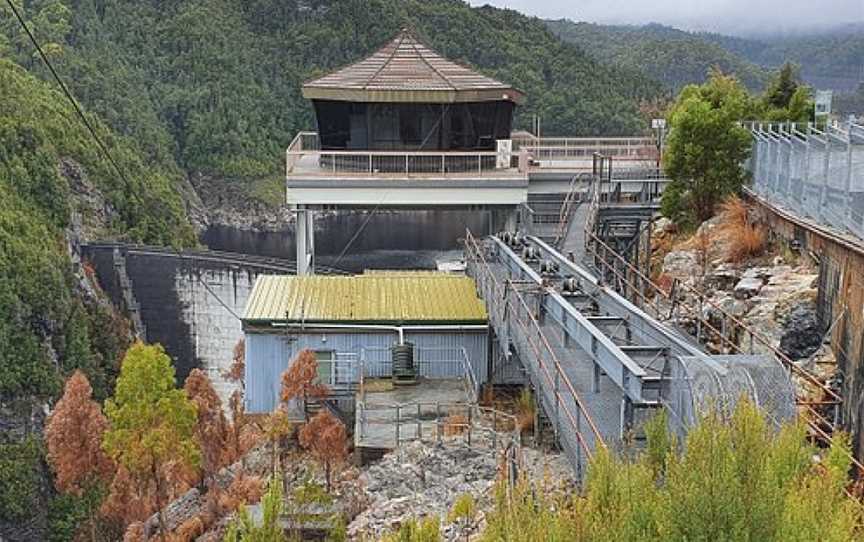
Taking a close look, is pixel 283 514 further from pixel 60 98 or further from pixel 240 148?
pixel 240 148

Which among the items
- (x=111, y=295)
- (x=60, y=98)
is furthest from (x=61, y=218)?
(x=60, y=98)

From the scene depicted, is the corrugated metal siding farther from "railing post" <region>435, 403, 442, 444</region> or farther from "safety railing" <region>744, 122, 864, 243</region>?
"safety railing" <region>744, 122, 864, 243</region>

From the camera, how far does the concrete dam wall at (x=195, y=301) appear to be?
3538cm

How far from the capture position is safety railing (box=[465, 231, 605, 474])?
9211 mm

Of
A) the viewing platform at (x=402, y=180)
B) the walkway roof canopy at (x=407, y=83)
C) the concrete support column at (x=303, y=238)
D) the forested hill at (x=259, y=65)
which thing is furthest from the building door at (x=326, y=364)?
the forested hill at (x=259, y=65)

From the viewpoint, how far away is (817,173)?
45.2 ft

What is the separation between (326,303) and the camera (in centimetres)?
1938

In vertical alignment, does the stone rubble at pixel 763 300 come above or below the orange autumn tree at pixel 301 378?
above

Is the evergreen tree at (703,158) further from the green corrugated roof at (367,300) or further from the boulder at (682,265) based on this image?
the green corrugated roof at (367,300)

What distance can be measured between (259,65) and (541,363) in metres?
118

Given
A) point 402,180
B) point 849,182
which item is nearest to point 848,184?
point 849,182

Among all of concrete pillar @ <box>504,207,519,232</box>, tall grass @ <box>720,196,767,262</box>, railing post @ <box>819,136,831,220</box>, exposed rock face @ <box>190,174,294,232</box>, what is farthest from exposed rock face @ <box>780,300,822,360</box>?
exposed rock face @ <box>190,174,294,232</box>

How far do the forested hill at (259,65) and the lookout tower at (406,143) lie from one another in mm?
74681

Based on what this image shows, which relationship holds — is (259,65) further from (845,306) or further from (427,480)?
(845,306)
